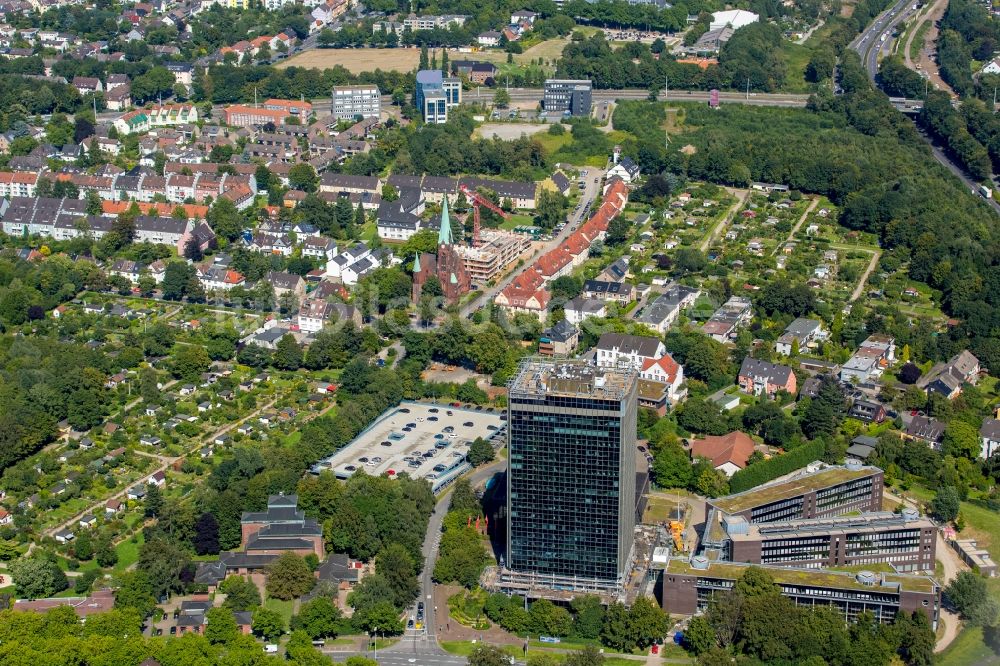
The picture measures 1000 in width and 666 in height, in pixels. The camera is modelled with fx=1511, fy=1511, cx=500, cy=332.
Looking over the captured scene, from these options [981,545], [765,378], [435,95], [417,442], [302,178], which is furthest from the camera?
[435,95]

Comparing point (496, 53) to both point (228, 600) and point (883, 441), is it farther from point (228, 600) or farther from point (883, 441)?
point (228, 600)

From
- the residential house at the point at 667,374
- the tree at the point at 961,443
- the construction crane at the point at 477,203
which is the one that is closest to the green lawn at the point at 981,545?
the tree at the point at 961,443

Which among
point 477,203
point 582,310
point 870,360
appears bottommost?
point 477,203

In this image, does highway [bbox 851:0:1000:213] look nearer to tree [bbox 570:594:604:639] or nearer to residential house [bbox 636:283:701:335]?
Answer: residential house [bbox 636:283:701:335]

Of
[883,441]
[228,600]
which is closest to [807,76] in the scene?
[883,441]

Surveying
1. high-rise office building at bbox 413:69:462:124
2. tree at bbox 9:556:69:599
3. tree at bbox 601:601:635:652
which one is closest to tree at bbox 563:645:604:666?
tree at bbox 601:601:635:652

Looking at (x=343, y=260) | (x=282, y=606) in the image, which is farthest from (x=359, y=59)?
(x=282, y=606)

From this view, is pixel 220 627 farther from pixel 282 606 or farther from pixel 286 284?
pixel 286 284
